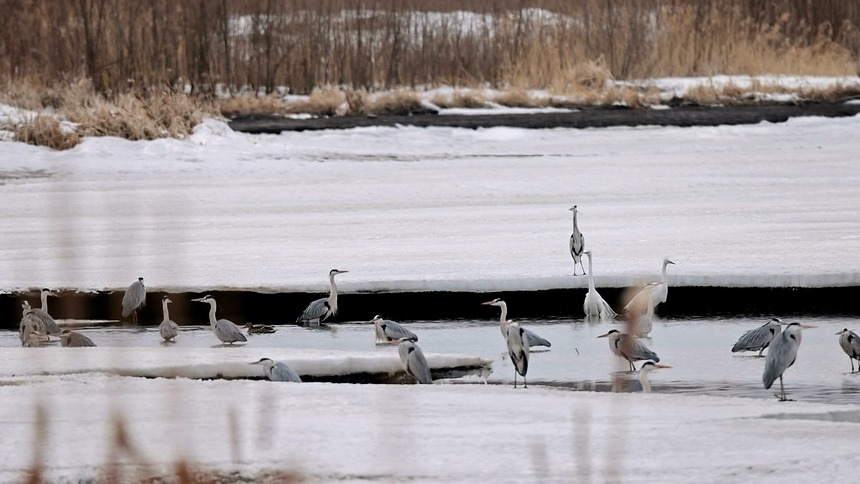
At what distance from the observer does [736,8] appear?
82.6 feet

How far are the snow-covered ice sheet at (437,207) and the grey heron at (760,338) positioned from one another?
7.14 ft

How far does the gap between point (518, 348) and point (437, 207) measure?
7.49m

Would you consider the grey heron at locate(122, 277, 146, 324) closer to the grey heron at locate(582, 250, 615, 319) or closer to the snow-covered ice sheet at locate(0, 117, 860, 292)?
the snow-covered ice sheet at locate(0, 117, 860, 292)

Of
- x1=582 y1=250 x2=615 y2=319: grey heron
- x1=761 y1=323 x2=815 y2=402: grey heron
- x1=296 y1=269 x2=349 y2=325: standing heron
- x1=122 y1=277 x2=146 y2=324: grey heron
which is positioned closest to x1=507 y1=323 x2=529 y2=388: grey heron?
x1=761 y1=323 x2=815 y2=402: grey heron

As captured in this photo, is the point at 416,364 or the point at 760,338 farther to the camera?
the point at 760,338

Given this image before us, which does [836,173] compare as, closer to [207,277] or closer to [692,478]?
[207,277]

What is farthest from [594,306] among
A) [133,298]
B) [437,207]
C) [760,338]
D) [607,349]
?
[437,207]

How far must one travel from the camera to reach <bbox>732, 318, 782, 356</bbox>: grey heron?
22.8 ft

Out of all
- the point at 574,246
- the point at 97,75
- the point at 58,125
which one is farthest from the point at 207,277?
the point at 97,75

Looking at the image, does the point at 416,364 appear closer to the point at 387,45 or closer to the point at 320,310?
the point at 320,310

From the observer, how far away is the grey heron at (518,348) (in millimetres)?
6387

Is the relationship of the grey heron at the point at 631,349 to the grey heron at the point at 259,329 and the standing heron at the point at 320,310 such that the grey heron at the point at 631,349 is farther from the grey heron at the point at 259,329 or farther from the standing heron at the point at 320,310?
the grey heron at the point at 259,329

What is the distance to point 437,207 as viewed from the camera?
13.8 meters

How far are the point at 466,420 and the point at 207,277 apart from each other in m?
4.98
